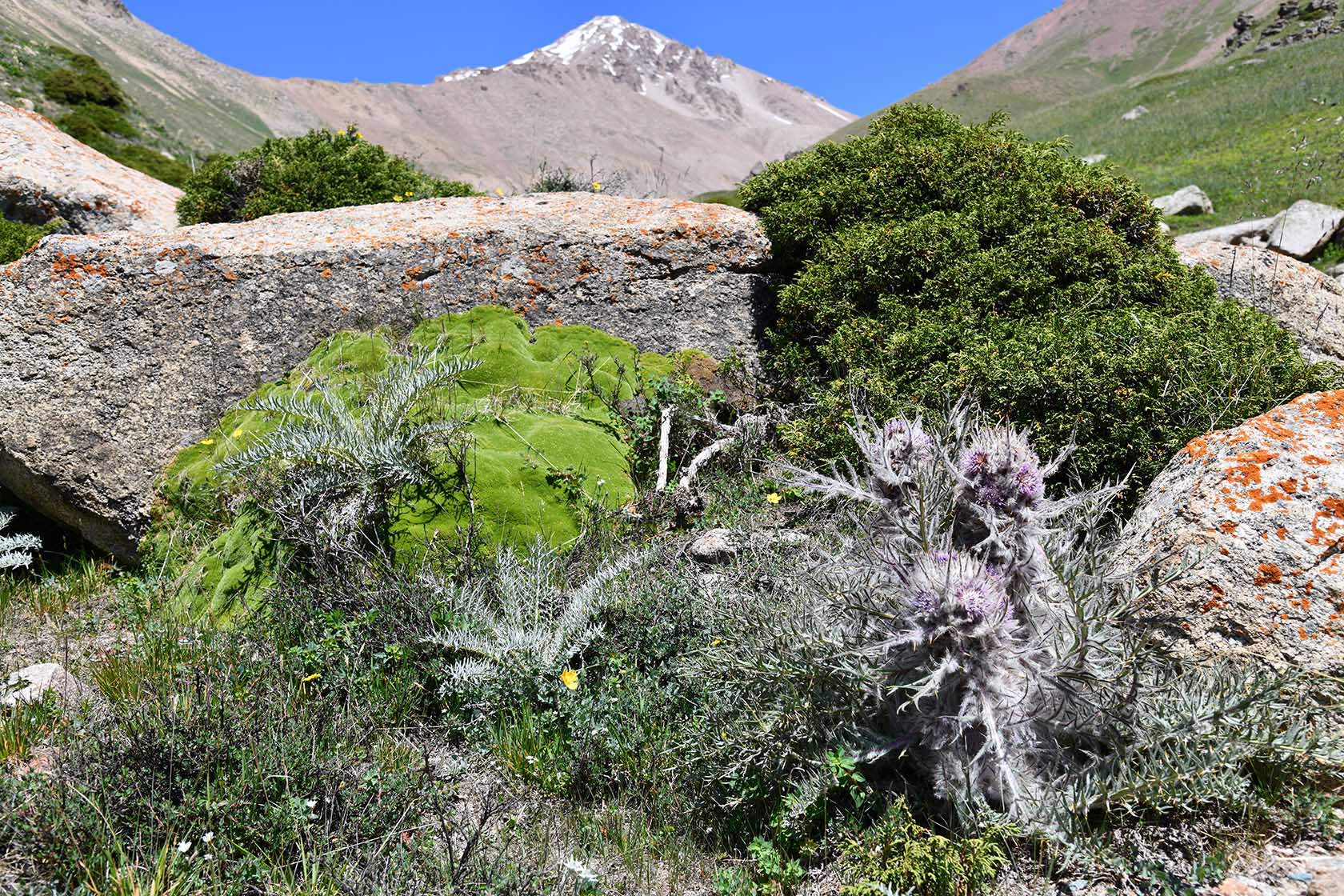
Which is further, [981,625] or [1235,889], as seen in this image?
[981,625]

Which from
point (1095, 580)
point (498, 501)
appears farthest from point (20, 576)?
point (1095, 580)

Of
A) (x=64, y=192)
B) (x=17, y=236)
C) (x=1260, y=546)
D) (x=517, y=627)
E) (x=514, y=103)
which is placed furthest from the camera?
(x=514, y=103)

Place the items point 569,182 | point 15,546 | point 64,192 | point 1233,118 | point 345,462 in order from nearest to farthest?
point 345,462 → point 15,546 → point 64,192 → point 569,182 → point 1233,118

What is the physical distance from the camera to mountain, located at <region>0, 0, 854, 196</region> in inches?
2314

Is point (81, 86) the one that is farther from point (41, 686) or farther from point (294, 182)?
point (41, 686)

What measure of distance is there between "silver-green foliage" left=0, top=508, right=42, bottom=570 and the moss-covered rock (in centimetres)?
63

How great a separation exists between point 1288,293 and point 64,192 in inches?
456

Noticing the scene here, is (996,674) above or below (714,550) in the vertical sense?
above

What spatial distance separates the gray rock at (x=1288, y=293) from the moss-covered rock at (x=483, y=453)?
4250 millimetres

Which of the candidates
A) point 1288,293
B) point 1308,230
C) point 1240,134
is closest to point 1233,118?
point 1240,134

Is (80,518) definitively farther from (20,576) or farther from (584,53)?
(584,53)

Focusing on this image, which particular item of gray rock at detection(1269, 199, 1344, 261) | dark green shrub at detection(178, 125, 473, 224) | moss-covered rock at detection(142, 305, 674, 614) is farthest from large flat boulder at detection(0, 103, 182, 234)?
gray rock at detection(1269, 199, 1344, 261)

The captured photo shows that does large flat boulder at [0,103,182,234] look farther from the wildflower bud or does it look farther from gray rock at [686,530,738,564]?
the wildflower bud

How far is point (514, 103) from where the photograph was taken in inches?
5032
